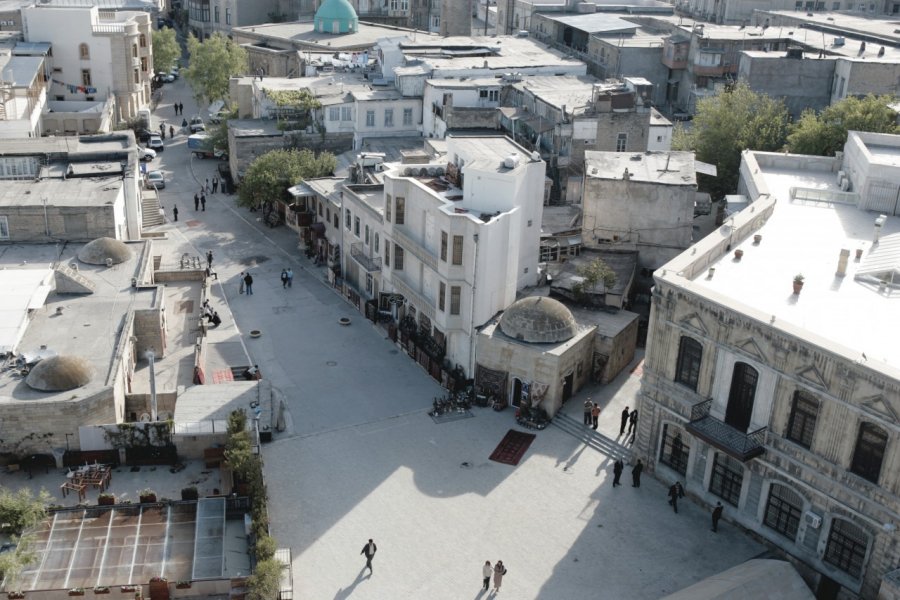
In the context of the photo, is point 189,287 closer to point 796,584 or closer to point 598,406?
point 598,406

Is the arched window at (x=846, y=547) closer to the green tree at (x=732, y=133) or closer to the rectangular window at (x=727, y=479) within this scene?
the rectangular window at (x=727, y=479)

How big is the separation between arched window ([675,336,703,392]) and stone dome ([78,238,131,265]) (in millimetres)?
31231

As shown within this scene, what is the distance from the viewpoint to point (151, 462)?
40281 mm

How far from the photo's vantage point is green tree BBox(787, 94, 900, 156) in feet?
204

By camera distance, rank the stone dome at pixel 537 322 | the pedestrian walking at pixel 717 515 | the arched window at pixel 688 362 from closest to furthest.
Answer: the arched window at pixel 688 362 → the pedestrian walking at pixel 717 515 → the stone dome at pixel 537 322

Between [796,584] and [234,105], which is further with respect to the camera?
[234,105]

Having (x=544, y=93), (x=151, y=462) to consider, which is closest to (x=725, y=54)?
(x=544, y=93)

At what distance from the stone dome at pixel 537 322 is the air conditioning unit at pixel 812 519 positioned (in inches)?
563

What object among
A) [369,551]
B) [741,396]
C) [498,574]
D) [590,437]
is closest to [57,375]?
[369,551]

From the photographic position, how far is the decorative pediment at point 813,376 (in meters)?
32.7

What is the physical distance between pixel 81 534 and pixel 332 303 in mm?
25346

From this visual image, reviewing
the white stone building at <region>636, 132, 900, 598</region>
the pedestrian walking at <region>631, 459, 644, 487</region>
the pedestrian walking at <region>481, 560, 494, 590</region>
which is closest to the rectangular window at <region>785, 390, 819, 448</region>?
the white stone building at <region>636, 132, 900, 598</region>

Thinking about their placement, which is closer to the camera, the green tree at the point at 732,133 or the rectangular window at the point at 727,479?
the rectangular window at the point at 727,479

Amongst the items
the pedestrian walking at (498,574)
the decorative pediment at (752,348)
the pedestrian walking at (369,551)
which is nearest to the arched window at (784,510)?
the decorative pediment at (752,348)
